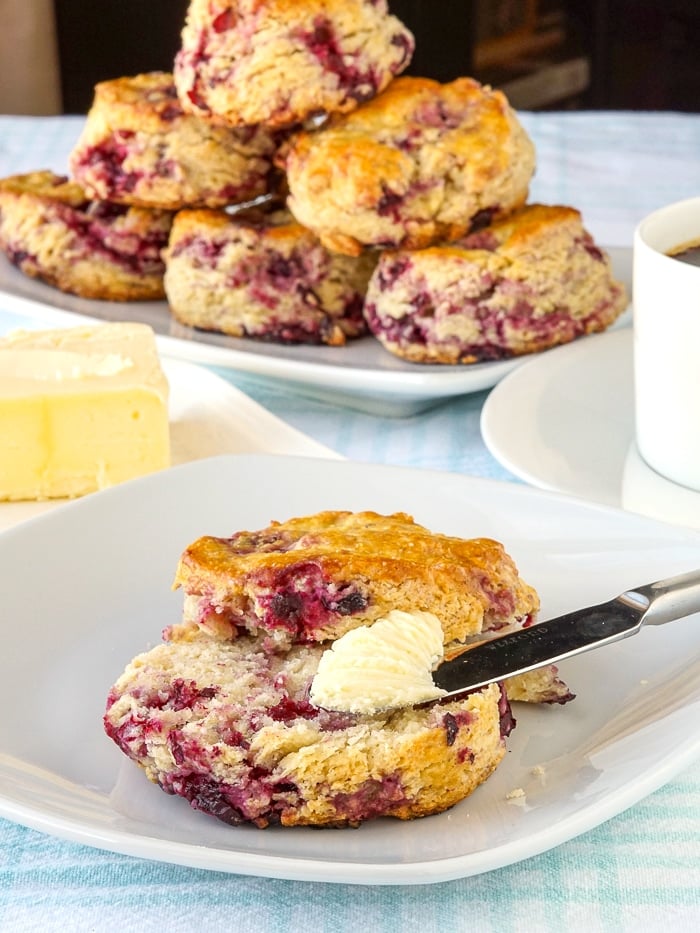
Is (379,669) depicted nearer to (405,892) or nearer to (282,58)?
(405,892)

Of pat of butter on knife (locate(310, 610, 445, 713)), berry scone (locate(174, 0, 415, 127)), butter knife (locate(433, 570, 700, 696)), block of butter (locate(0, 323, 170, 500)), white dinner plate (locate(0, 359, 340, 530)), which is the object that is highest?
berry scone (locate(174, 0, 415, 127))

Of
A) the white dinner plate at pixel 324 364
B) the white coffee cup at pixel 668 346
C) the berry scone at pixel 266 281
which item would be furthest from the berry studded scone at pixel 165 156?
the white coffee cup at pixel 668 346

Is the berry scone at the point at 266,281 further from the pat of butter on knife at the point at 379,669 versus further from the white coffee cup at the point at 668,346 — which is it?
the pat of butter on knife at the point at 379,669

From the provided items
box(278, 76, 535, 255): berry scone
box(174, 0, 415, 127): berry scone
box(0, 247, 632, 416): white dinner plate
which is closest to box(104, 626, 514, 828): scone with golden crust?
box(0, 247, 632, 416): white dinner plate

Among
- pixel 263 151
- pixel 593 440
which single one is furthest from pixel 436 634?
pixel 263 151

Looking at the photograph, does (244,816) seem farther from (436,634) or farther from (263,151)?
(263,151)

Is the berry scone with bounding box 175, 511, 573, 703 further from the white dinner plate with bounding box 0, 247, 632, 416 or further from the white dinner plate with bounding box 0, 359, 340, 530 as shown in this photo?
the white dinner plate with bounding box 0, 247, 632, 416
